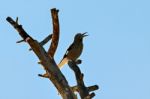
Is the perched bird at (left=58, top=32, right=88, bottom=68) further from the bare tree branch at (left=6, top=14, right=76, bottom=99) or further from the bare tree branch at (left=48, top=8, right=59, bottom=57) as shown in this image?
the bare tree branch at (left=6, top=14, right=76, bottom=99)

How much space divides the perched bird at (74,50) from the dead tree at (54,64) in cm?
184

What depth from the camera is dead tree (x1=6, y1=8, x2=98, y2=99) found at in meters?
6.69

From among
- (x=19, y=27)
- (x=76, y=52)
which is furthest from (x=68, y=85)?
(x=76, y=52)

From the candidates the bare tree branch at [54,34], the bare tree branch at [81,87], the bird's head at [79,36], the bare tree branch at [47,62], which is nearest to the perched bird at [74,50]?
the bird's head at [79,36]

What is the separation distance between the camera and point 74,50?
1004 centimetres

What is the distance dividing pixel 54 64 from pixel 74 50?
2.96 m

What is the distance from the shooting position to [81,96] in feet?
21.5

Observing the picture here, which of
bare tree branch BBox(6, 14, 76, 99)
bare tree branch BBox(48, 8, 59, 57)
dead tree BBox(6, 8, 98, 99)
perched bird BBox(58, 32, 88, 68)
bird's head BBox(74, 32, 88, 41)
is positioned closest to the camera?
dead tree BBox(6, 8, 98, 99)

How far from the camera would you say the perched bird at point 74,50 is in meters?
9.15

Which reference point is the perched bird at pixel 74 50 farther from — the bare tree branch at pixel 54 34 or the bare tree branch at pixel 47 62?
the bare tree branch at pixel 47 62

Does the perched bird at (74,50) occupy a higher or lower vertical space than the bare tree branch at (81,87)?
higher

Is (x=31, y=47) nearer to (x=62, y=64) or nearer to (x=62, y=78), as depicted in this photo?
(x=62, y=78)

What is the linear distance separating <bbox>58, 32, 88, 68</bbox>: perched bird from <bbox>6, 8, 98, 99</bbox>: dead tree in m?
1.84

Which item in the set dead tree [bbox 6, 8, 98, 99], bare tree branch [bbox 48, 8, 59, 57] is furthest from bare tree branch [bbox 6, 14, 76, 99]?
bare tree branch [bbox 48, 8, 59, 57]
